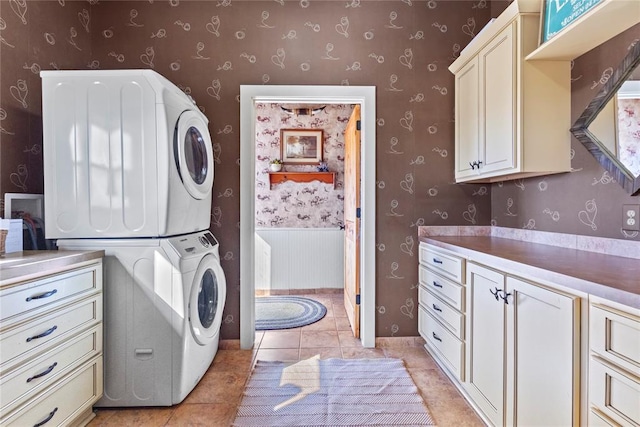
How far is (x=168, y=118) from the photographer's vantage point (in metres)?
1.73

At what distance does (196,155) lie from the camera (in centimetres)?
204

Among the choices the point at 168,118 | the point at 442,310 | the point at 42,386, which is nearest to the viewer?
the point at 42,386

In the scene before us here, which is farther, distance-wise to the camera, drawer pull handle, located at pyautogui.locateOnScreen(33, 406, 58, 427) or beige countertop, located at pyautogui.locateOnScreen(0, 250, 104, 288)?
drawer pull handle, located at pyautogui.locateOnScreen(33, 406, 58, 427)

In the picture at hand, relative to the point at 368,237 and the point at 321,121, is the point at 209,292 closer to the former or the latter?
the point at 368,237

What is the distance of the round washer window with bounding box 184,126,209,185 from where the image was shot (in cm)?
194

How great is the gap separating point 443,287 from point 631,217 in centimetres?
98

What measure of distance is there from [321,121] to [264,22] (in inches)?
69.2

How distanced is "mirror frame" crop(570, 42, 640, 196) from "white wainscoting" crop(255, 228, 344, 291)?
2706mm

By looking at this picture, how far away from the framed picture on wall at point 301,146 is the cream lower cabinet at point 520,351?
2.78 m

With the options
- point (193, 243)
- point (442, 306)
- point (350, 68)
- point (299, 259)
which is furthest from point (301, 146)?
point (442, 306)

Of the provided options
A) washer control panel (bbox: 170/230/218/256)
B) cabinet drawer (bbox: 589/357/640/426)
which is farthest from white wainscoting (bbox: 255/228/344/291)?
cabinet drawer (bbox: 589/357/640/426)

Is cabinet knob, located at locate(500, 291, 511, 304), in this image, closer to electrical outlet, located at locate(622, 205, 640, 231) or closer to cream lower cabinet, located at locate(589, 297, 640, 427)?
cream lower cabinet, located at locate(589, 297, 640, 427)

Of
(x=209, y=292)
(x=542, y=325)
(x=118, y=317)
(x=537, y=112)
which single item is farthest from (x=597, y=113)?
(x=118, y=317)

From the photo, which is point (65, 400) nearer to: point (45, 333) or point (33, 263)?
point (45, 333)
